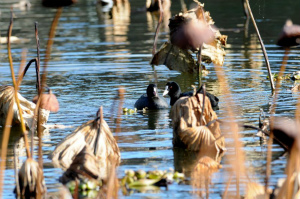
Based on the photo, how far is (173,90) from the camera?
11.2 m

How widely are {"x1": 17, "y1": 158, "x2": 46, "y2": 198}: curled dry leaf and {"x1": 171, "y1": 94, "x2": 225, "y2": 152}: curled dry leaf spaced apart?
7.04 feet

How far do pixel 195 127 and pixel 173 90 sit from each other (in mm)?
4101

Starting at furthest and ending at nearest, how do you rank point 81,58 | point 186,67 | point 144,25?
point 144,25 < point 81,58 < point 186,67

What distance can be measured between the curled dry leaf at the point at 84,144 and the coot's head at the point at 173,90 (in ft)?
13.9

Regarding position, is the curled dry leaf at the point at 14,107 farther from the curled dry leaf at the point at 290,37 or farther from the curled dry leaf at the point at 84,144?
the curled dry leaf at the point at 290,37

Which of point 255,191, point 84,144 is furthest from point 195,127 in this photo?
point 255,191

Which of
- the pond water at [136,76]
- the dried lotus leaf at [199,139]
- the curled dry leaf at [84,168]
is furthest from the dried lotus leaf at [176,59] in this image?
the curled dry leaf at [84,168]

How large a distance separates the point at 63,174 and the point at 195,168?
4.45 ft

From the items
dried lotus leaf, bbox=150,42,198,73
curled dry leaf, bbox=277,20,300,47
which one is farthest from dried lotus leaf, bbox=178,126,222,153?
dried lotus leaf, bbox=150,42,198,73

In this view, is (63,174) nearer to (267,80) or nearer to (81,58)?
(267,80)

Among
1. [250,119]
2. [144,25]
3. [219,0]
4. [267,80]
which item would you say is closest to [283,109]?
[250,119]

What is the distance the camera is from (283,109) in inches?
376

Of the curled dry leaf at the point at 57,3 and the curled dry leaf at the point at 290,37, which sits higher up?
the curled dry leaf at the point at 57,3

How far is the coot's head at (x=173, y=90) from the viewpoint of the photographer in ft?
36.3
